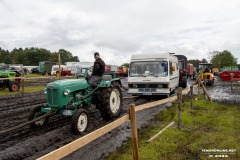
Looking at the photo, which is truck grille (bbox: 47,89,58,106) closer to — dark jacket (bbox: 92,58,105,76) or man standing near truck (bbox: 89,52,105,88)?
man standing near truck (bbox: 89,52,105,88)

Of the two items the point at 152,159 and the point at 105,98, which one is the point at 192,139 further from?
the point at 105,98

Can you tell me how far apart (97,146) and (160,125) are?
2158mm

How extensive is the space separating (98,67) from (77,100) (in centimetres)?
132

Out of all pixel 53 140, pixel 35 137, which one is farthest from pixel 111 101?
pixel 35 137

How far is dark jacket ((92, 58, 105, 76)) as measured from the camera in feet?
22.6

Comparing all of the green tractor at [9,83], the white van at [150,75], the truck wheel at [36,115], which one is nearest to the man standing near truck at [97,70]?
the truck wheel at [36,115]

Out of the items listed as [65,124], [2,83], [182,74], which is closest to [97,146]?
[65,124]

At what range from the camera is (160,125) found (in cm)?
626

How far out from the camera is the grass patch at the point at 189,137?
4.32 m

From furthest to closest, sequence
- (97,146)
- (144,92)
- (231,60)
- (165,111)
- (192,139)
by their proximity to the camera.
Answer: (231,60) < (144,92) < (165,111) < (192,139) < (97,146)

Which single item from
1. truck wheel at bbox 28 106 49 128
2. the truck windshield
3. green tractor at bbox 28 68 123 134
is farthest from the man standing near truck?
the truck windshield

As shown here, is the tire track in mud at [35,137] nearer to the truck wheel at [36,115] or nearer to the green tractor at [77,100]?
the truck wheel at [36,115]

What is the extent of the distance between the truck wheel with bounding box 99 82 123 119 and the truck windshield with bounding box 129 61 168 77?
3383mm

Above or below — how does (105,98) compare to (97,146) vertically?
above
